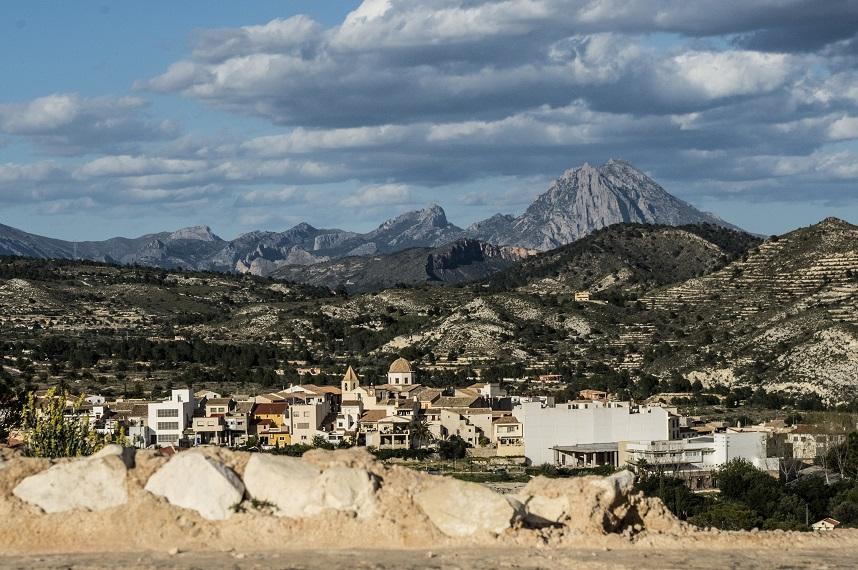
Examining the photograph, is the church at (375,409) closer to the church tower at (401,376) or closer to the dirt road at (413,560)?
the church tower at (401,376)

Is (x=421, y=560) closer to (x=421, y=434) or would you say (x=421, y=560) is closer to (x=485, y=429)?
(x=421, y=434)

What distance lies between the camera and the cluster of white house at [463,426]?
8488 centimetres

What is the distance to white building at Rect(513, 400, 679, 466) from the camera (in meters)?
91.6

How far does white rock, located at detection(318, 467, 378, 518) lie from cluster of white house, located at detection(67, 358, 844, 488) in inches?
2301

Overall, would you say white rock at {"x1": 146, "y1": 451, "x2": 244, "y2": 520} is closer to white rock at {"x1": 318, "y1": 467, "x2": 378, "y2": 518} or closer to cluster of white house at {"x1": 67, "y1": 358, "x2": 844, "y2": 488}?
white rock at {"x1": 318, "y1": 467, "x2": 378, "y2": 518}

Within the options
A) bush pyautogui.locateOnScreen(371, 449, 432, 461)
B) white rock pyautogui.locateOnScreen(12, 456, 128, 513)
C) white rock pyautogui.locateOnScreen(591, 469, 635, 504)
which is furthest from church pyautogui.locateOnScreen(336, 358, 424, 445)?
white rock pyautogui.locateOnScreen(12, 456, 128, 513)

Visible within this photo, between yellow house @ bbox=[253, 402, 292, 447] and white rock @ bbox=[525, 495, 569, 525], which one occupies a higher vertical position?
yellow house @ bbox=[253, 402, 292, 447]

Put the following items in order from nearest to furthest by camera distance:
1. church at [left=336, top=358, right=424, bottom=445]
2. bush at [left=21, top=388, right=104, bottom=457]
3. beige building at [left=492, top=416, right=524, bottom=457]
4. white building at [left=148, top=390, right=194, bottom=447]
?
bush at [left=21, top=388, right=104, bottom=457] < beige building at [left=492, top=416, right=524, bottom=457] < white building at [left=148, top=390, right=194, bottom=447] < church at [left=336, top=358, right=424, bottom=445]

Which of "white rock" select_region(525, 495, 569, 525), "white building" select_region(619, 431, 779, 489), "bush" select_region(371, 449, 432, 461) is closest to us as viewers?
"white rock" select_region(525, 495, 569, 525)

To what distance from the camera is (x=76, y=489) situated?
23422 millimetres

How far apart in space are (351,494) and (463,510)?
1817 mm

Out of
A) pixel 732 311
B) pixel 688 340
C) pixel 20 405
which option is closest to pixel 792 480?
pixel 20 405

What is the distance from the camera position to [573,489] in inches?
966

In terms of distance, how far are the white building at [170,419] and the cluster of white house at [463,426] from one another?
70mm
